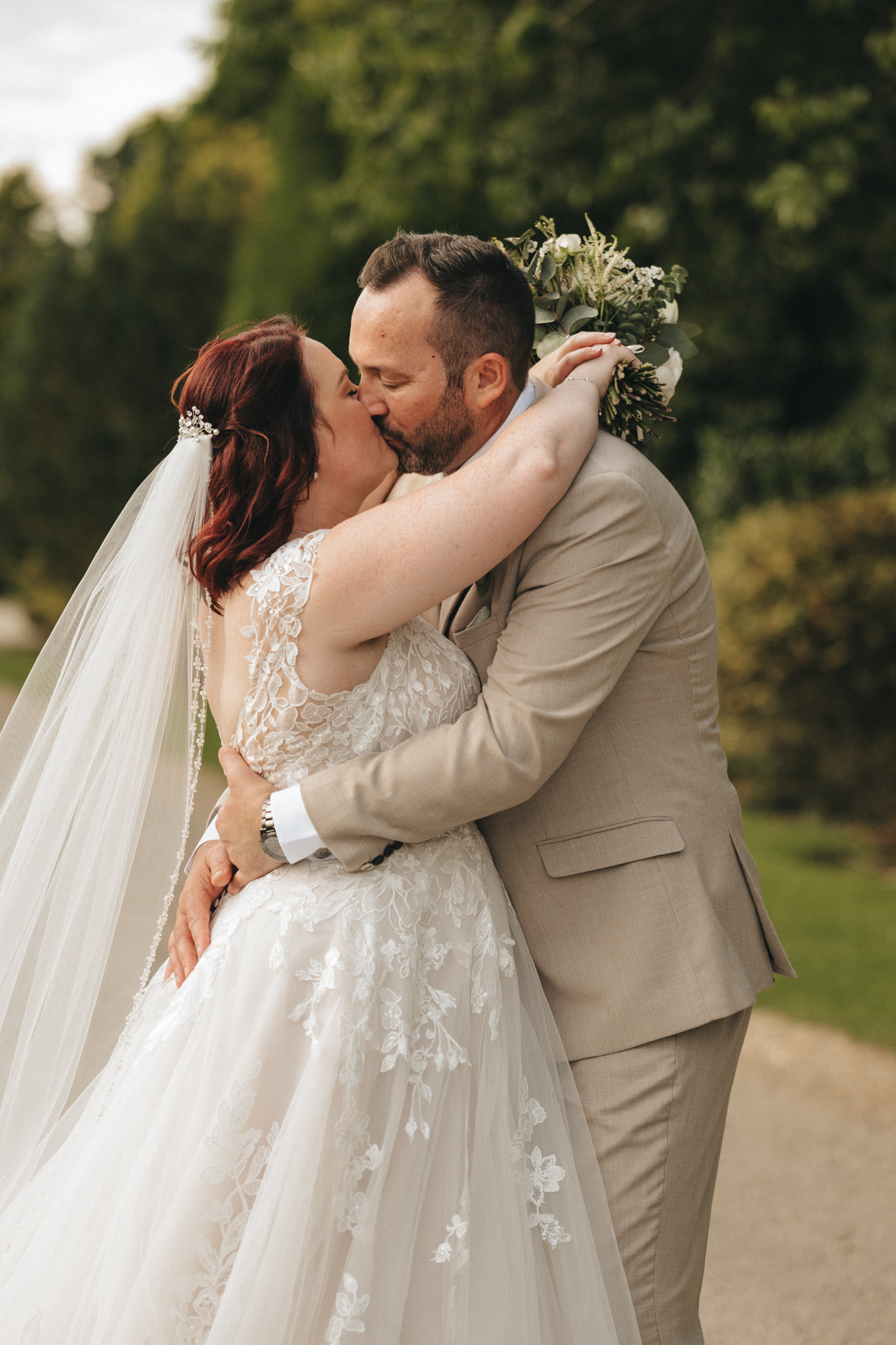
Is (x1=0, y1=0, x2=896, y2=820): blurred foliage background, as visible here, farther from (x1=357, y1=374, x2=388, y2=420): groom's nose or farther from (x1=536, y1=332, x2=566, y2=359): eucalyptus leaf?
(x1=357, y1=374, x2=388, y2=420): groom's nose

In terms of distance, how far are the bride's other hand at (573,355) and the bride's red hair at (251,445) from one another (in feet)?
1.75

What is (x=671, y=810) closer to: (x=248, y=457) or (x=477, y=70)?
(x=248, y=457)

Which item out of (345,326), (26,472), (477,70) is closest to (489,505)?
(477,70)

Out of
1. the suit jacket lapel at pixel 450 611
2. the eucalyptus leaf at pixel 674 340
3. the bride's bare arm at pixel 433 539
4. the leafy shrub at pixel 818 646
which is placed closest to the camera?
the bride's bare arm at pixel 433 539

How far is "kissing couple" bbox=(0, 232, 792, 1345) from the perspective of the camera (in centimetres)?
208

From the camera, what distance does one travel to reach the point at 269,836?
2248mm

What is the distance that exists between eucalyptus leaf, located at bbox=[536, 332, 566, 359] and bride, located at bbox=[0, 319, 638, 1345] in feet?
1.10

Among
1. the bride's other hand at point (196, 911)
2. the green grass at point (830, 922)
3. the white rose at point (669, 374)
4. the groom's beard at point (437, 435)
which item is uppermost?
the groom's beard at point (437, 435)

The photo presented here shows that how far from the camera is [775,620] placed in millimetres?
8594

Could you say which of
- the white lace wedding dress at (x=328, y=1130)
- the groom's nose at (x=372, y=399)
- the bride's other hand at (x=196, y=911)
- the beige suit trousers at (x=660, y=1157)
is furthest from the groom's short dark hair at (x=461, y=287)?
the beige suit trousers at (x=660, y=1157)

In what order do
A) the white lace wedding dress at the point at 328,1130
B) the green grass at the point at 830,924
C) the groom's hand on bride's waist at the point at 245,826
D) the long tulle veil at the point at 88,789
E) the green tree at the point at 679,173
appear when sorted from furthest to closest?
1. the green tree at the point at 679,173
2. the green grass at the point at 830,924
3. the long tulle veil at the point at 88,789
4. the groom's hand on bride's waist at the point at 245,826
5. the white lace wedding dress at the point at 328,1130

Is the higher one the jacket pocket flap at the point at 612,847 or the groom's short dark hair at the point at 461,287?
the groom's short dark hair at the point at 461,287

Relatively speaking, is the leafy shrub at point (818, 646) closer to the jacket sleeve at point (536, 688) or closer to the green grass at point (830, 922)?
the green grass at point (830, 922)

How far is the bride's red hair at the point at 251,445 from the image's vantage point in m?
2.37
